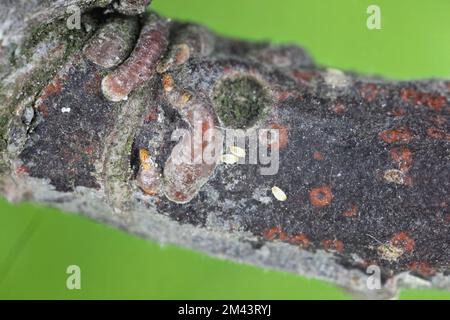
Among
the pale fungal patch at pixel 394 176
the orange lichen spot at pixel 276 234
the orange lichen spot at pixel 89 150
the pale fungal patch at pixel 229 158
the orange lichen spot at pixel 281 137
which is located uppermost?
the orange lichen spot at pixel 281 137

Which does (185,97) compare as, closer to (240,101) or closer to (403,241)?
(240,101)

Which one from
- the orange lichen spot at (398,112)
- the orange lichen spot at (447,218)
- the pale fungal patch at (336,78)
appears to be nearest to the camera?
the orange lichen spot at (447,218)

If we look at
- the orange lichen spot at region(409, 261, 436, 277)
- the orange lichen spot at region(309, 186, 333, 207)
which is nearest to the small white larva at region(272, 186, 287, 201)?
the orange lichen spot at region(309, 186, 333, 207)

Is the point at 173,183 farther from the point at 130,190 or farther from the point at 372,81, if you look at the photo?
the point at 372,81

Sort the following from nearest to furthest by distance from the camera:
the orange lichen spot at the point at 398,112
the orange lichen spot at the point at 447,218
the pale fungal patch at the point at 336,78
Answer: the orange lichen spot at the point at 447,218
the orange lichen spot at the point at 398,112
the pale fungal patch at the point at 336,78

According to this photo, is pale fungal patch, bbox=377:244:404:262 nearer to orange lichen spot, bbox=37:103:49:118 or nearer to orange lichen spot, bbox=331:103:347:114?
orange lichen spot, bbox=331:103:347:114

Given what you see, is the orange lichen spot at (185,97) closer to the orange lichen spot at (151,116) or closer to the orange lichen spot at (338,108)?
the orange lichen spot at (151,116)

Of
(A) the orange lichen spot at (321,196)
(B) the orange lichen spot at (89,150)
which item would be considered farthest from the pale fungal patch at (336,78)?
(B) the orange lichen spot at (89,150)
